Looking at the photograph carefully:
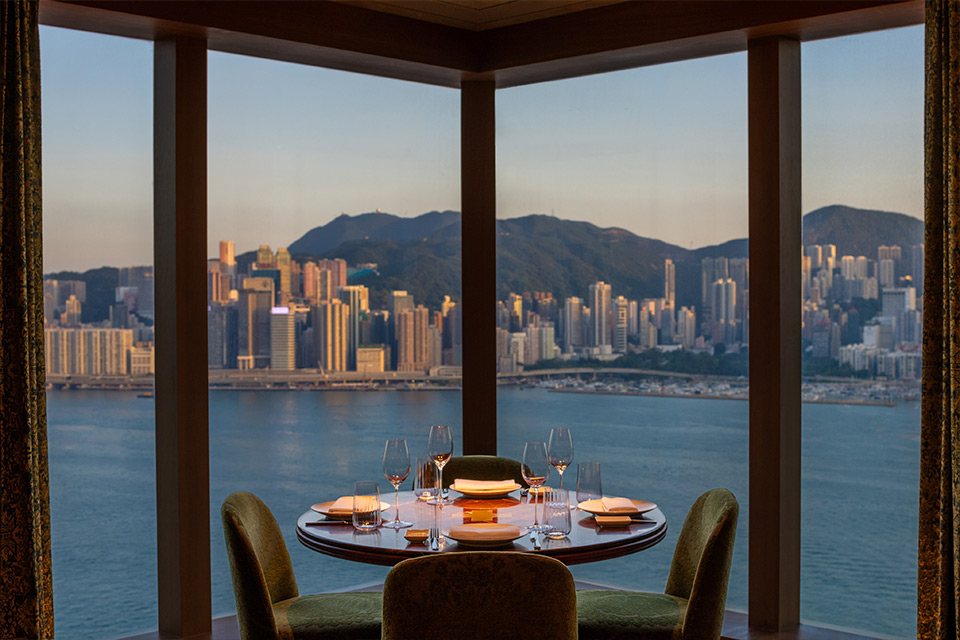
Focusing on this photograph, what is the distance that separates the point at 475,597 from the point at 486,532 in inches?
19.3

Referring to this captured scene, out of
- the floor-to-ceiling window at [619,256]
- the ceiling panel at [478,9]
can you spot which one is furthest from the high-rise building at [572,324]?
the ceiling panel at [478,9]

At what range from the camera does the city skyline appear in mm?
4562

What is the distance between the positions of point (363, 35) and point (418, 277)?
2305 mm

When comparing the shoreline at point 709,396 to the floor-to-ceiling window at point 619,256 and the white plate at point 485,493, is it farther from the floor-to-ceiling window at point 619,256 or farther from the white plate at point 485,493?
the white plate at point 485,493

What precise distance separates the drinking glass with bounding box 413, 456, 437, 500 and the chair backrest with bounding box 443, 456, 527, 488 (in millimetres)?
735

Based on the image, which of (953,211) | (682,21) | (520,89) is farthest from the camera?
(520,89)

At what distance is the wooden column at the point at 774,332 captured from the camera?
3939 mm

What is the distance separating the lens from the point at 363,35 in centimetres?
418

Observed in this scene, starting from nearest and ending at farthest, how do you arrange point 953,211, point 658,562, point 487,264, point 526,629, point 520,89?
point 526,629
point 953,211
point 487,264
point 520,89
point 658,562

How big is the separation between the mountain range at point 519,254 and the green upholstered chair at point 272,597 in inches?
89.6

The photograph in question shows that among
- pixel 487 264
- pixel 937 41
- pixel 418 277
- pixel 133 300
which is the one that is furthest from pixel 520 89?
pixel 133 300

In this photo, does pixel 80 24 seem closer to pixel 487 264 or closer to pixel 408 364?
pixel 487 264

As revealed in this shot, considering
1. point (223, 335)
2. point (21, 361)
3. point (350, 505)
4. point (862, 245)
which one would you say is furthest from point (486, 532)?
point (223, 335)

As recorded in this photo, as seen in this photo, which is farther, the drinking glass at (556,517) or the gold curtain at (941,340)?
the gold curtain at (941,340)
